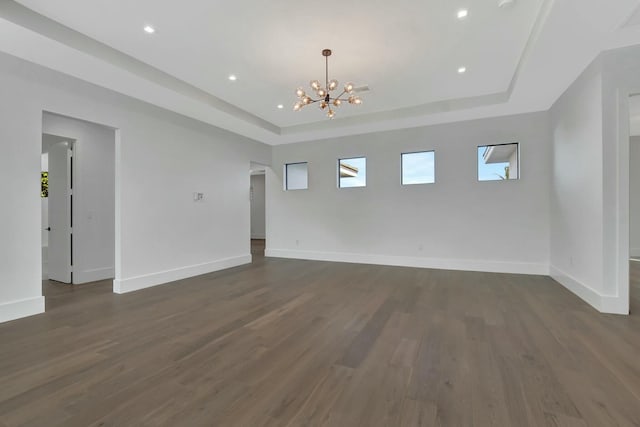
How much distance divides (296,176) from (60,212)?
4.97m

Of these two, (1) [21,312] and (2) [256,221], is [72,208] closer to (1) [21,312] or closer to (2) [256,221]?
(1) [21,312]

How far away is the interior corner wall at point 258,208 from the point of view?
12.4 metres

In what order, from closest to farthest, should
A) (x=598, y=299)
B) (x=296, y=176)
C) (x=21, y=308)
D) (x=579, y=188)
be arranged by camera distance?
(x=21, y=308), (x=598, y=299), (x=579, y=188), (x=296, y=176)

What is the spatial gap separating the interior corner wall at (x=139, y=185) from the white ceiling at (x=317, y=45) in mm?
362

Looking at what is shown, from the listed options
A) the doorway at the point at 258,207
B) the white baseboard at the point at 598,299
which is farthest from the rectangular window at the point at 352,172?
the doorway at the point at 258,207

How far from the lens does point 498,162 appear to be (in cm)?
577

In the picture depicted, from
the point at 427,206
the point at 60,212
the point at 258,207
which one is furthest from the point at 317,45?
the point at 258,207

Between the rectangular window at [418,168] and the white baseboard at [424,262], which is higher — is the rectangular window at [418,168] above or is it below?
above

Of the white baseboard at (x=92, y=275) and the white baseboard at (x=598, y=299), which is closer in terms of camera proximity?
the white baseboard at (x=598, y=299)

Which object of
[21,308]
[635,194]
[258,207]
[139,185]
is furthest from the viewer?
[258,207]

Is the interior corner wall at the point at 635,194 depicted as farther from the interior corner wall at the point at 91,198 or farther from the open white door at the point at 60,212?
the open white door at the point at 60,212

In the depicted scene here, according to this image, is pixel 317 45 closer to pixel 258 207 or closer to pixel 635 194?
pixel 635 194

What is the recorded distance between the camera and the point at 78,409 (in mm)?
1744

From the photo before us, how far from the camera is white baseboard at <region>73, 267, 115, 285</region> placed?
196 inches
